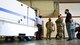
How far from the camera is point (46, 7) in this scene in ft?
70.8

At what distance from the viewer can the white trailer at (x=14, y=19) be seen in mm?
7461

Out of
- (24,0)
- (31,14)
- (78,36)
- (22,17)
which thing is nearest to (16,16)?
(22,17)

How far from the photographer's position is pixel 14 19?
850 cm

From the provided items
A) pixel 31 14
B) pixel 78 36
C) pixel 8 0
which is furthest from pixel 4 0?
pixel 78 36

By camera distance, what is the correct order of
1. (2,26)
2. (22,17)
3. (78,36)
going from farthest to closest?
(78,36), (22,17), (2,26)

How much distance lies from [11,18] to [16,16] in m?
0.60

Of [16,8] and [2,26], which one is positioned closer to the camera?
[2,26]

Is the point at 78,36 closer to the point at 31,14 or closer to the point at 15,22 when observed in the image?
the point at 31,14

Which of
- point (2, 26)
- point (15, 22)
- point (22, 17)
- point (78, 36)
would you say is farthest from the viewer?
point (78, 36)

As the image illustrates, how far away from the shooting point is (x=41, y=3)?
21625 mm

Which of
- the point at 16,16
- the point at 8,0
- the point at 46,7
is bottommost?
the point at 16,16

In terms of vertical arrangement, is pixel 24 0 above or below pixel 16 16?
above

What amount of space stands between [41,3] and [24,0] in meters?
1.90

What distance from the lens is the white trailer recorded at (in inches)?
294
